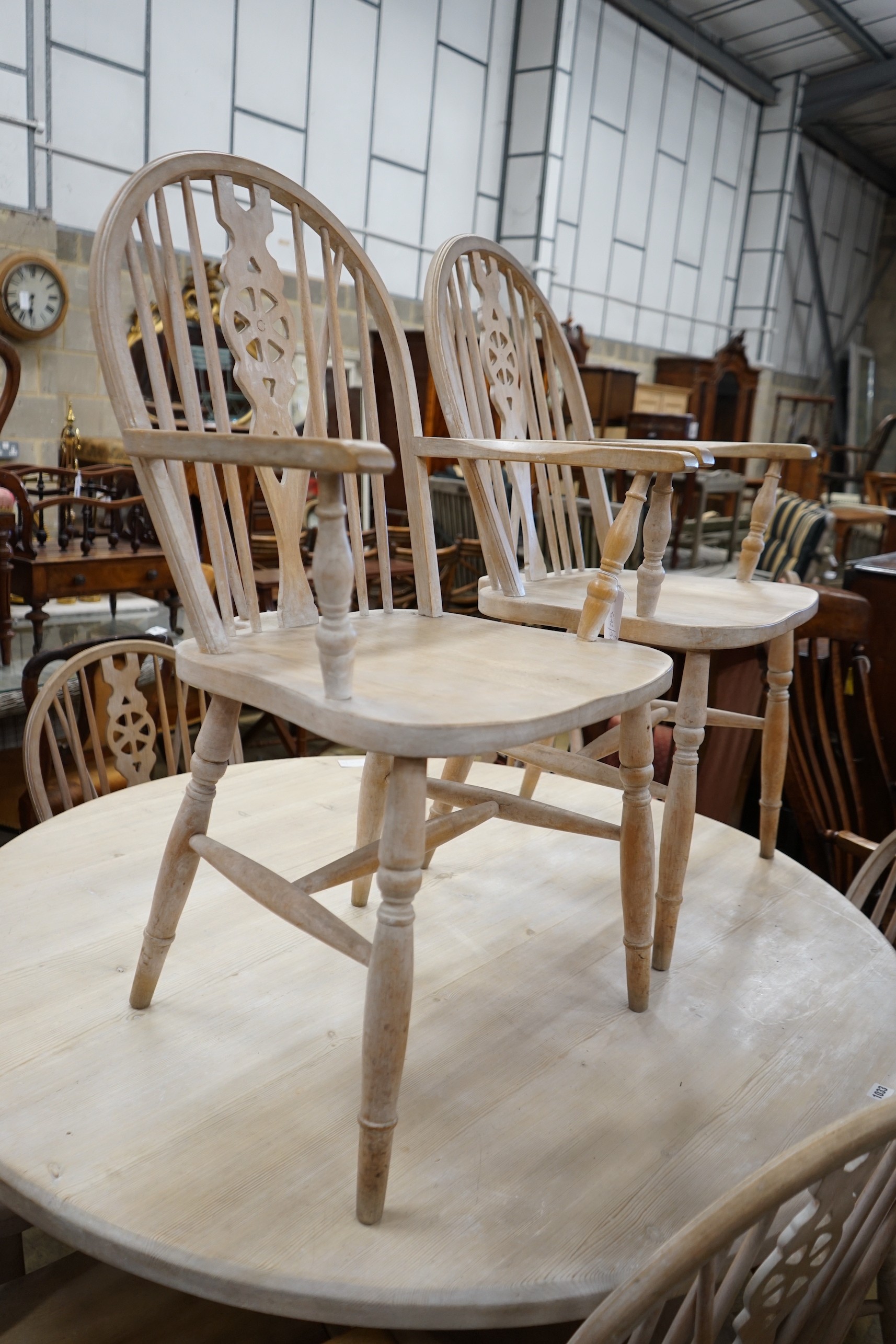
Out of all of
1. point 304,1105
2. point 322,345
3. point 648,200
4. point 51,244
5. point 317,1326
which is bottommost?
point 317,1326

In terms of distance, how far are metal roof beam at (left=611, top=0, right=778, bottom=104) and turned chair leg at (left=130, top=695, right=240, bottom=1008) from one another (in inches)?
345

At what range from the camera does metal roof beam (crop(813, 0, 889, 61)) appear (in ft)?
26.6

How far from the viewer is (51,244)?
15.6 ft

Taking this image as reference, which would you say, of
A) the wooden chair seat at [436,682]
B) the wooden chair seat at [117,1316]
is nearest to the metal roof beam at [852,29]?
the wooden chair seat at [436,682]

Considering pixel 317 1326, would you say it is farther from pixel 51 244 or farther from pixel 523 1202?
pixel 51 244

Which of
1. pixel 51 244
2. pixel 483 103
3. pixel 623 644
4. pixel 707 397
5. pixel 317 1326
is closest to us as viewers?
pixel 317 1326

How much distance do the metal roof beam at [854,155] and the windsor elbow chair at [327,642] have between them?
11756 mm

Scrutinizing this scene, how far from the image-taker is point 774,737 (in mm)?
1662

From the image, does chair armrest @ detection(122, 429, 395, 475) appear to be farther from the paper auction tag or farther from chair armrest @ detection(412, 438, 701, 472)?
the paper auction tag

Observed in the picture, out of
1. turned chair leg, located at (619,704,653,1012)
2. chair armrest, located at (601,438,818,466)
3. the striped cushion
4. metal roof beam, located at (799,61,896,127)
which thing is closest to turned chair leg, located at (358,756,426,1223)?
turned chair leg, located at (619,704,653,1012)

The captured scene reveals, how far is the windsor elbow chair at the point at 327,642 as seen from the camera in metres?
0.83

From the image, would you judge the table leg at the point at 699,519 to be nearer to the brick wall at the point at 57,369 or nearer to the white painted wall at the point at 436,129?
the brick wall at the point at 57,369

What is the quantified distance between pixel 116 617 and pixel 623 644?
2789 mm

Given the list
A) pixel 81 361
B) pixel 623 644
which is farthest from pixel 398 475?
pixel 623 644
